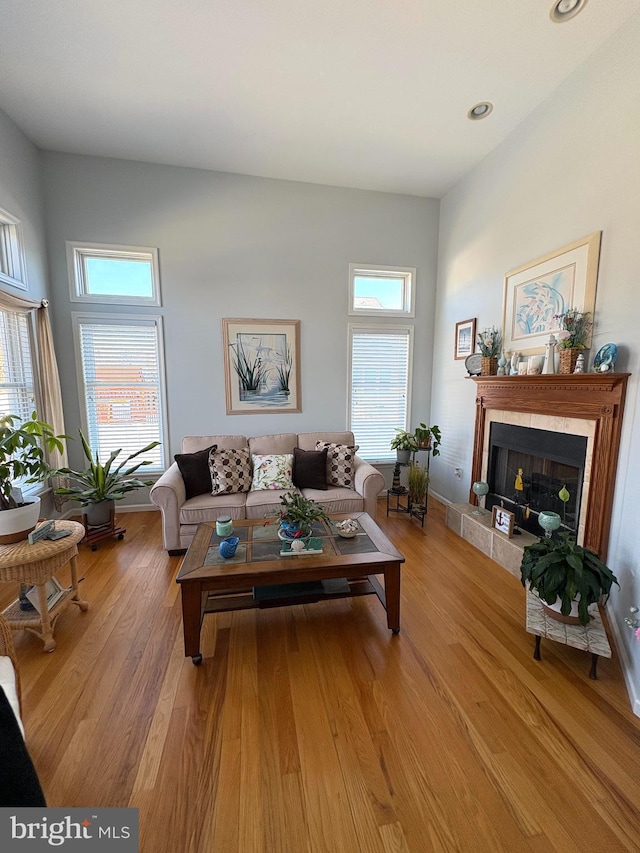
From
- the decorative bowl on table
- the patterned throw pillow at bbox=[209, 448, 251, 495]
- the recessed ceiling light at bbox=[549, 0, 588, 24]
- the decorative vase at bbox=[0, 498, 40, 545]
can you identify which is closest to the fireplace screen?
the decorative bowl on table

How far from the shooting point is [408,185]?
4008mm

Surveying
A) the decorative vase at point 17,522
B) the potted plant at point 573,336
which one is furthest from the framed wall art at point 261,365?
the potted plant at point 573,336

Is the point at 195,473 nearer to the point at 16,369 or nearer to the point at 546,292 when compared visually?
the point at 16,369

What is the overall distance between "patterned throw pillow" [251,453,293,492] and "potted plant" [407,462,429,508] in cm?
134

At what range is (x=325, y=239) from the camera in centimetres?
412

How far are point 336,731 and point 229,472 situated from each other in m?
2.23

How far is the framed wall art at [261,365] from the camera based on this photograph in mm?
4059

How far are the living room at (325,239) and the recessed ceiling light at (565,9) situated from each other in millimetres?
285

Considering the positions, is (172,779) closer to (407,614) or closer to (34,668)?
(34,668)

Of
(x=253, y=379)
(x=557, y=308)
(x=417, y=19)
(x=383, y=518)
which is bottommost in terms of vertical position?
(x=383, y=518)

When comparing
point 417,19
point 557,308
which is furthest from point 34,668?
point 417,19

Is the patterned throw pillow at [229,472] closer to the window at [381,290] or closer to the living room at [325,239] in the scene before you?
the living room at [325,239]

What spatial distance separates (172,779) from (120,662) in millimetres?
778

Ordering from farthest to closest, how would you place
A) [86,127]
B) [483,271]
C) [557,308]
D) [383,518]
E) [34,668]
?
[383,518] → [483,271] → [86,127] → [557,308] → [34,668]
